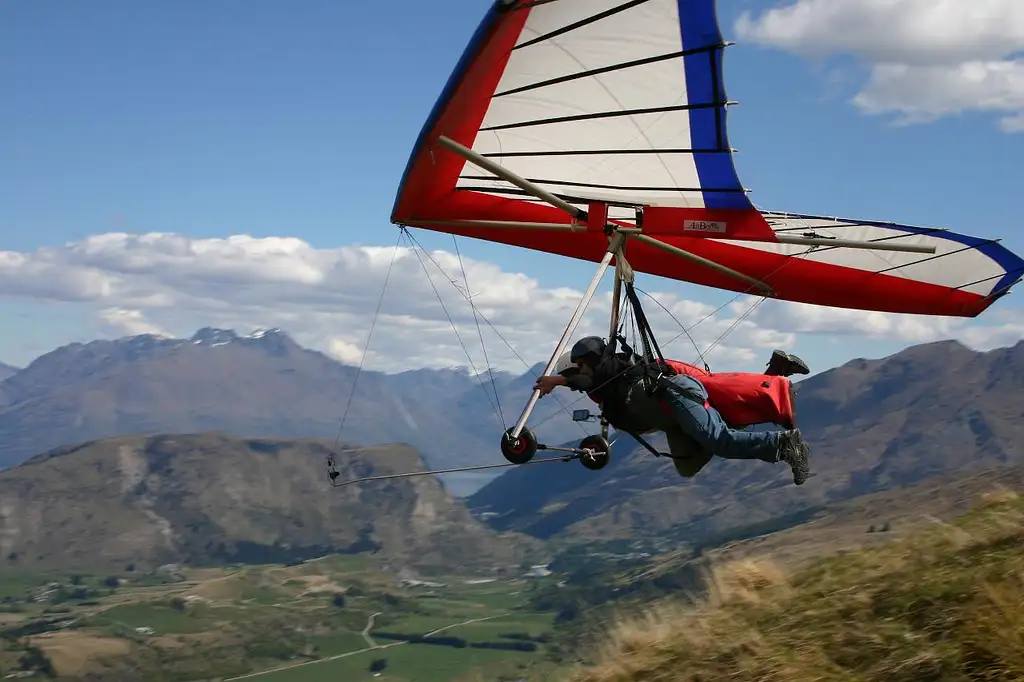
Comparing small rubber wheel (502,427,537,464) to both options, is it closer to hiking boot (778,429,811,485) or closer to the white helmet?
the white helmet

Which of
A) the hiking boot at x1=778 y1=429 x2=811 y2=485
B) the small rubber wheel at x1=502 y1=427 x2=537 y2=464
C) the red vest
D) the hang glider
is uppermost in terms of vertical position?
the hang glider

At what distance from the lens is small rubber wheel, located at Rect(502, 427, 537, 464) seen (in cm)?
1058

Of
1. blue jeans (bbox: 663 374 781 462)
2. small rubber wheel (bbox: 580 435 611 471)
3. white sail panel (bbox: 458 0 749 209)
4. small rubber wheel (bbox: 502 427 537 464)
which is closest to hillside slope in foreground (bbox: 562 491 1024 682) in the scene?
blue jeans (bbox: 663 374 781 462)

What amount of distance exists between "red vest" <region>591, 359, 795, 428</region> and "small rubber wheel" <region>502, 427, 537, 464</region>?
73.7 inches

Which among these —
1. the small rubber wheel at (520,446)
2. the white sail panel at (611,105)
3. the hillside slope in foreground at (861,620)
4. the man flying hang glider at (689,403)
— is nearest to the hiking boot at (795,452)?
the man flying hang glider at (689,403)

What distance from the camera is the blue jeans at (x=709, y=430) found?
408 inches

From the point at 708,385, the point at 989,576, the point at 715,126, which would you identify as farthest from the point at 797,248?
the point at 989,576

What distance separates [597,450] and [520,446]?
0.97 metres

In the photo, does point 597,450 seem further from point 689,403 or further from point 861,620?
point 861,620

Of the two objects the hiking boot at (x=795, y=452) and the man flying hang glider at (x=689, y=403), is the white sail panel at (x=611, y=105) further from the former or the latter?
the hiking boot at (x=795, y=452)

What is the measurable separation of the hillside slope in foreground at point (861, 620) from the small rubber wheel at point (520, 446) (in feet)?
6.35

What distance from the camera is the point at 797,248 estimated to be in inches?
576

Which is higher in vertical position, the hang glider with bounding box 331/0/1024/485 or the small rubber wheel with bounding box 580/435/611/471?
the hang glider with bounding box 331/0/1024/485

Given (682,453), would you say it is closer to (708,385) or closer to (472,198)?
(708,385)
